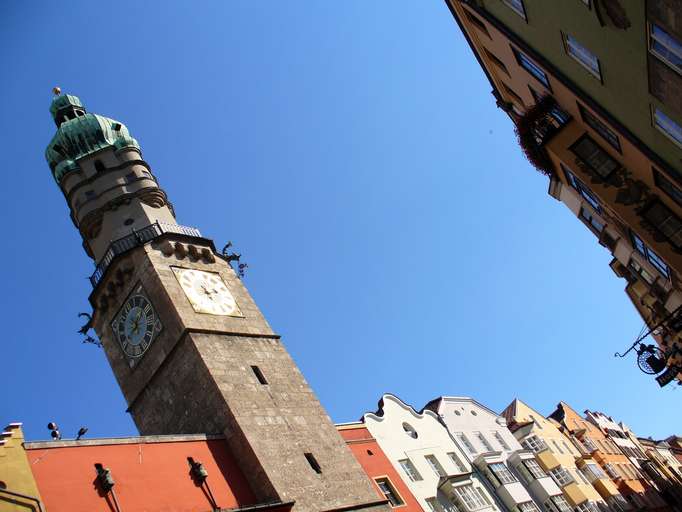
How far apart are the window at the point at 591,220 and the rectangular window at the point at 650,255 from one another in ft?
9.92

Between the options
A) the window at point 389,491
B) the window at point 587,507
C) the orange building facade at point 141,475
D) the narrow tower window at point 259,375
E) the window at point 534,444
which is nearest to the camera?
the orange building facade at point 141,475

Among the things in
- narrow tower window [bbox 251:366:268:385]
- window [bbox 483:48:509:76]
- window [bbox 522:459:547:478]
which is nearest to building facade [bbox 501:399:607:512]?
window [bbox 522:459:547:478]

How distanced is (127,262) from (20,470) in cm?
1227

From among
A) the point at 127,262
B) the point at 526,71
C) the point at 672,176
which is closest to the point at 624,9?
the point at 672,176

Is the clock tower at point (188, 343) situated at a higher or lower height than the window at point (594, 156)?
higher

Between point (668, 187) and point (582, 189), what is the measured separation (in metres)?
5.87

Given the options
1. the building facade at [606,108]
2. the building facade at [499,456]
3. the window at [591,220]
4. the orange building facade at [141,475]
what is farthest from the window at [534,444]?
the orange building facade at [141,475]

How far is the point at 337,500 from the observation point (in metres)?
23.7

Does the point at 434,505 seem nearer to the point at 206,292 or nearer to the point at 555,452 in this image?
the point at 206,292

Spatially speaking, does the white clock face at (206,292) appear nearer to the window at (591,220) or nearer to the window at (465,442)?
the window at (591,220)

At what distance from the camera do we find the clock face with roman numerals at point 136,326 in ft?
90.5

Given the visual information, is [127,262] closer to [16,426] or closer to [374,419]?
[16,426]

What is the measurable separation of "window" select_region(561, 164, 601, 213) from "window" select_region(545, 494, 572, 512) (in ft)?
82.3

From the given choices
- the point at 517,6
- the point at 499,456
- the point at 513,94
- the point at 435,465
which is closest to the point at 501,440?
the point at 499,456
